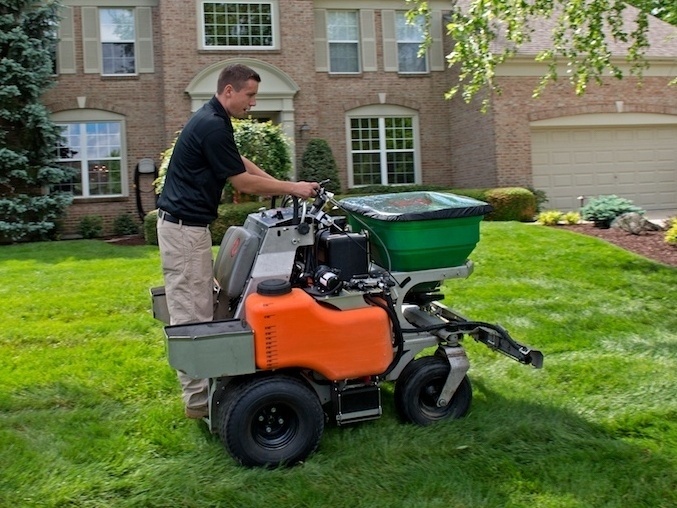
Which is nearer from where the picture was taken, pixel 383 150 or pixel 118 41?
pixel 118 41

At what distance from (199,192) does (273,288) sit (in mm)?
765

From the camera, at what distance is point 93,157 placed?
51.6 feet

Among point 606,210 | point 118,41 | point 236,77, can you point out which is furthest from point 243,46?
point 236,77

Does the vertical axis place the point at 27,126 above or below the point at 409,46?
below

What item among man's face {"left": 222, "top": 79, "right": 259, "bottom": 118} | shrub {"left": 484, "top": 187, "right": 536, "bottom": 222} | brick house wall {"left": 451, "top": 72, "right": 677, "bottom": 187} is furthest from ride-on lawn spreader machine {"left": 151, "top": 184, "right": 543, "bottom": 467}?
brick house wall {"left": 451, "top": 72, "right": 677, "bottom": 187}

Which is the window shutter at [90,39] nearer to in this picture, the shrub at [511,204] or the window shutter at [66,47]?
the window shutter at [66,47]

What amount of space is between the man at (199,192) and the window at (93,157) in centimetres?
1299

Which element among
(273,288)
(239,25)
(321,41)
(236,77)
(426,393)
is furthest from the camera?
(321,41)

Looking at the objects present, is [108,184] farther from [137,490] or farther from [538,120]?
[137,490]

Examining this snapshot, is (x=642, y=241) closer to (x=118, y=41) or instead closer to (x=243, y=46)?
(x=243, y=46)

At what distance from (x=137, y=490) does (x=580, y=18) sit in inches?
317

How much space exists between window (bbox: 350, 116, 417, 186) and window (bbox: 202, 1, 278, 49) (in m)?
3.03

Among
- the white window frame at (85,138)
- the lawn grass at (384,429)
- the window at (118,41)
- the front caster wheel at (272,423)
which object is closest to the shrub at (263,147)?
the white window frame at (85,138)

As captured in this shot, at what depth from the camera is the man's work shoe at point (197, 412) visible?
362 cm
